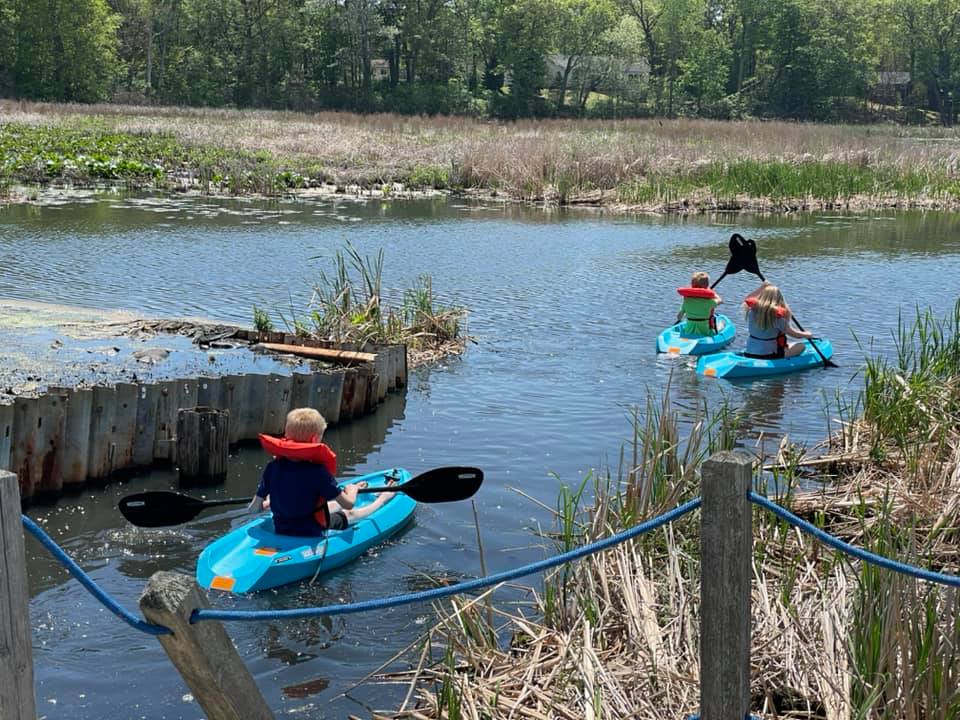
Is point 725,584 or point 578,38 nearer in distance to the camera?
point 725,584

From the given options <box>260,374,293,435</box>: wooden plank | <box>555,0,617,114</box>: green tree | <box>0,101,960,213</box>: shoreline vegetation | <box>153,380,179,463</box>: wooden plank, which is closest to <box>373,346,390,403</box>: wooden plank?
<box>260,374,293,435</box>: wooden plank

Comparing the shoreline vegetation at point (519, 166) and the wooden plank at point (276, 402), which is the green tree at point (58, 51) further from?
the wooden plank at point (276, 402)

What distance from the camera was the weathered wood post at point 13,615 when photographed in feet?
9.64

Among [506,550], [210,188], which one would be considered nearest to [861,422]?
[506,550]

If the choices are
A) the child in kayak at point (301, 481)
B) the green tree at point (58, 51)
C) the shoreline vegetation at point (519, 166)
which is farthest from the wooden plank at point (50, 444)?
the green tree at point (58, 51)

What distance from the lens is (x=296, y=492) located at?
646cm

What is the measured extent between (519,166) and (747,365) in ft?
60.4

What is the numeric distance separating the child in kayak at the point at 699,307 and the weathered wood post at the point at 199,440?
20.0 feet

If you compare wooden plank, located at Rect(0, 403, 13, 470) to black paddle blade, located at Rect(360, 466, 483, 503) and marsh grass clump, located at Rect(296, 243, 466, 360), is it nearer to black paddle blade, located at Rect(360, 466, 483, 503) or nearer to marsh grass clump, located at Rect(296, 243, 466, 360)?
black paddle blade, located at Rect(360, 466, 483, 503)

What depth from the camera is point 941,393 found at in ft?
24.9

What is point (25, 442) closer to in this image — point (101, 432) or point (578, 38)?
point (101, 432)

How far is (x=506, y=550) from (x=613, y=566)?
180 cm

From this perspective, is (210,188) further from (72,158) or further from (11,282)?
(11,282)

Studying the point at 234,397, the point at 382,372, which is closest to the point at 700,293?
the point at 382,372
